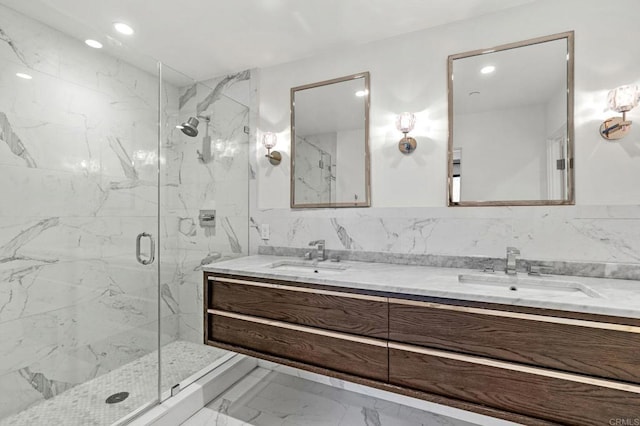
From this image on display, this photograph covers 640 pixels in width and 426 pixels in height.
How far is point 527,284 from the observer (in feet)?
5.10

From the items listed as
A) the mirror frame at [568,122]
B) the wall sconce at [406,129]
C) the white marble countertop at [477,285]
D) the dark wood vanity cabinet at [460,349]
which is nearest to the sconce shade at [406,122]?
the wall sconce at [406,129]

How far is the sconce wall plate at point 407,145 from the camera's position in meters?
1.99

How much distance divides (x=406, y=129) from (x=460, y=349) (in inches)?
52.2

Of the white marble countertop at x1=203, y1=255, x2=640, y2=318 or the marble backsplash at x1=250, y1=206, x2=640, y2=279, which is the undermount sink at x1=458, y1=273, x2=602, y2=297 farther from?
the marble backsplash at x1=250, y1=206, x2=640, y2=279

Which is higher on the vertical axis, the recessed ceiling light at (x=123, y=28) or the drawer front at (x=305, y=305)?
the recessed ceiling light at (x=123, y=28)

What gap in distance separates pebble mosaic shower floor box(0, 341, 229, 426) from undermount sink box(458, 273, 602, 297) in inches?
73.8

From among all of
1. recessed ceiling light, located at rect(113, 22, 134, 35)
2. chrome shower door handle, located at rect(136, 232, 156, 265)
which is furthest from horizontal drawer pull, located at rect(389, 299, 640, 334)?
recessed ceiling light, located at rect(113, 22, 134, 35)

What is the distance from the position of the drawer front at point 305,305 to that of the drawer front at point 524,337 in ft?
0.30

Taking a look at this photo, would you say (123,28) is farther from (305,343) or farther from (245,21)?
(305,343)

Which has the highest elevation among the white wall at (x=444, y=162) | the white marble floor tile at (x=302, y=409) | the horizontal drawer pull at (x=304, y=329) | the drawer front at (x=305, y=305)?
the white wall at (x=444, y=162)

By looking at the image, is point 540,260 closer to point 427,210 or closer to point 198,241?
point 427,210

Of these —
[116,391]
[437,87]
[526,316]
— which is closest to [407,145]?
[437,87]

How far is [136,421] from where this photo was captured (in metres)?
1.62

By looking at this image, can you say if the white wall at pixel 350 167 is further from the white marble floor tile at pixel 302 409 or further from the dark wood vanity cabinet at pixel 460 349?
the white marble floor tile at pixel 302 409
